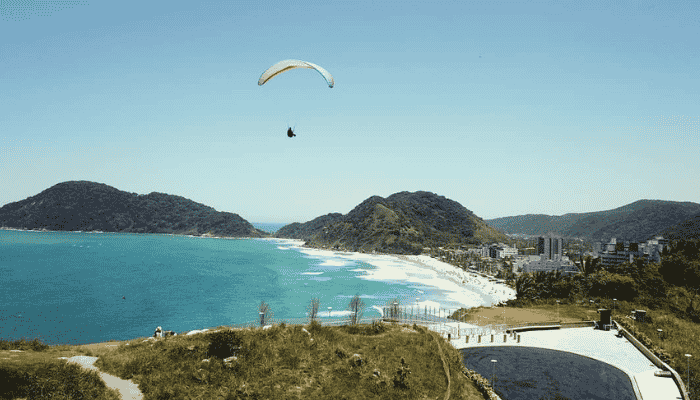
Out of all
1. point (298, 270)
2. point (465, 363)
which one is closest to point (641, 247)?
point (298, 270)

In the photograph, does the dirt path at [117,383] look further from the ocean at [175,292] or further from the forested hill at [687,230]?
the forested hill at [687,230]

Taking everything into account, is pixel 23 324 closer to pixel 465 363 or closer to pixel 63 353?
pixel 63 353

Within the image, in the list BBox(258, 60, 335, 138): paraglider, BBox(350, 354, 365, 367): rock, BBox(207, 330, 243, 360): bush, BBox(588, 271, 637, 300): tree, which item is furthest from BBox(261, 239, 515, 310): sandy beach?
BBox(258, 60, 335, 138): paraglider

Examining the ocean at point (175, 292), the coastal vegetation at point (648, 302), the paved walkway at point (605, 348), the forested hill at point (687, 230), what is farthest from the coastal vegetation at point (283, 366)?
the forested hill at point (687, 230)

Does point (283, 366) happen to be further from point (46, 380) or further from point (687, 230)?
point (687, 230)

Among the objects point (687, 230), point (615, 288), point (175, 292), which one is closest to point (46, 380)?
point (615, 288)

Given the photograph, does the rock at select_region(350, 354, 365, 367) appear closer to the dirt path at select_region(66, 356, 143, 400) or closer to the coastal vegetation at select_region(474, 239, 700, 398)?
the dirt path at select_region(66, 356, 143, 400)
